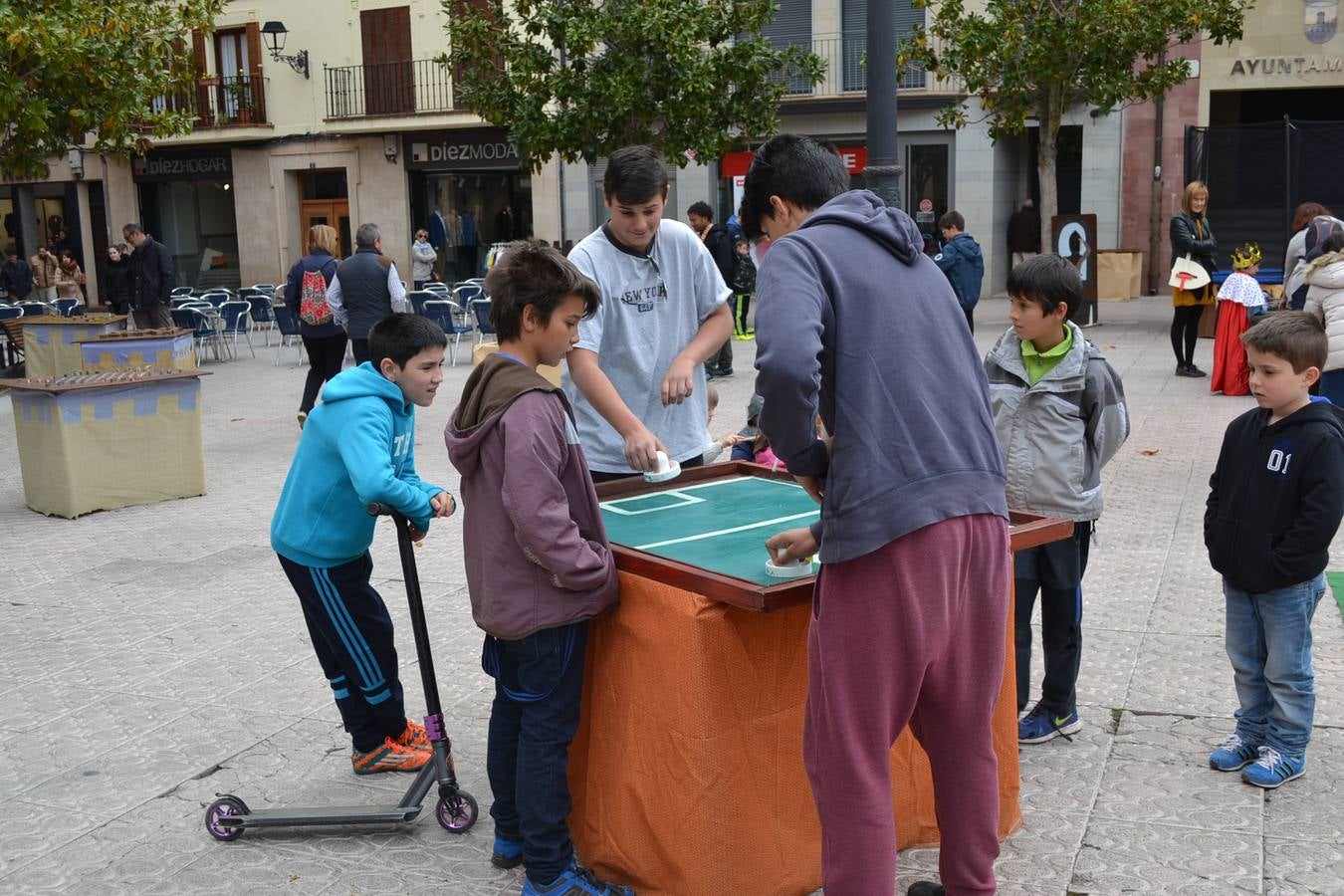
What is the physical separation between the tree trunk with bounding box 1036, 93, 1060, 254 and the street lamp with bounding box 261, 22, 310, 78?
18.0 m

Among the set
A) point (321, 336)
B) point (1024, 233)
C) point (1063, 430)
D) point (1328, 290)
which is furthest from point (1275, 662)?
point (1024, 233)

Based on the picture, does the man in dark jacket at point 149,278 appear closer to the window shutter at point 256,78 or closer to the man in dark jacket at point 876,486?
the man in dark jacket at point 876,486

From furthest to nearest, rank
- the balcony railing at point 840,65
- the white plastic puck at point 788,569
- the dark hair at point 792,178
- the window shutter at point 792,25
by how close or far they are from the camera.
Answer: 1. the window shutter at point 792,25
2. the balcony railing at point 840,65
3. the white plastic puck at point 788,569
4. the dark hair at point 792,178

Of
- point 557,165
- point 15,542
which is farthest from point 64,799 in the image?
point 557,165

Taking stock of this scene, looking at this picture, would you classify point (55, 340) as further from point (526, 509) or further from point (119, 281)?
point (526, 509)

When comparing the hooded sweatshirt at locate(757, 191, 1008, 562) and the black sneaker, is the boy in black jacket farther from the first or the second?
the hooded sweatshirt at locate(757, 191, 1008, 562)

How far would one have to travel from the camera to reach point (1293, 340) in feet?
12.4

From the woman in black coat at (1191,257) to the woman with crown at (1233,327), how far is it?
74 centimetres

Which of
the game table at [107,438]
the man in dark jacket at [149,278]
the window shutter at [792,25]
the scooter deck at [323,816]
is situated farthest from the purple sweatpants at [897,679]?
the window shutter at [792,25]

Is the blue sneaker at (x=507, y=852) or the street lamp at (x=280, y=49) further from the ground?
the street lamp at (x=280, y=49)

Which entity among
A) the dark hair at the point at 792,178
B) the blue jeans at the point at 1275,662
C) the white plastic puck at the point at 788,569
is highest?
the dark hair at the point at 792,178

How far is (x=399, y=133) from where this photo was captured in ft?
97.7

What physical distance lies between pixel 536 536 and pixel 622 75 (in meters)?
16.1

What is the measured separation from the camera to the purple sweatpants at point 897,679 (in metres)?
2.68
